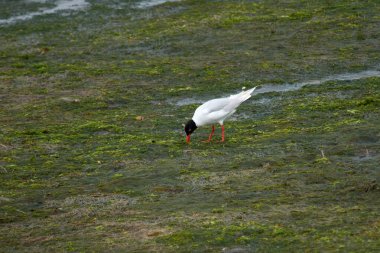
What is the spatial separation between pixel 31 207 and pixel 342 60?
8104mm

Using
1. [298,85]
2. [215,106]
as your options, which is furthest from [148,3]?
[215,106]

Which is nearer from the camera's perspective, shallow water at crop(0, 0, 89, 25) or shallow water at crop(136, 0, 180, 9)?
shallow water at crop(0, 0, 89, 25)

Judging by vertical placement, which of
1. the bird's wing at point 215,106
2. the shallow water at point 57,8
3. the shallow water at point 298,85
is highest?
the shallow water at point 57,8

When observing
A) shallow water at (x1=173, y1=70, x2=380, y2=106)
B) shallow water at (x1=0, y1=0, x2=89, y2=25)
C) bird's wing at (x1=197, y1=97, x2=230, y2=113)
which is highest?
shallow water at (x1=0, y1=0, x2=89, y2=25)

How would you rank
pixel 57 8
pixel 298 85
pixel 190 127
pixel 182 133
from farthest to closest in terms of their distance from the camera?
1. pixel 57 8
2. pixel 298 85
3. pixel 182 133
4. pixel 190 127

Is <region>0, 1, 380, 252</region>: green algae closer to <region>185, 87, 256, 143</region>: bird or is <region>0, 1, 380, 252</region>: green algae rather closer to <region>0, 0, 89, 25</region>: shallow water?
<region>185, 87, 256, 143</region>: bird

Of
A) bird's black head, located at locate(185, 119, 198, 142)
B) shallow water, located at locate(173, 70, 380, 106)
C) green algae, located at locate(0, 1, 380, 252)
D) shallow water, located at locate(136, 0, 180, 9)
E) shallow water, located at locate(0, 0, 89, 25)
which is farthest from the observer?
shallow water, located at locate(136, 0, 180, 9)

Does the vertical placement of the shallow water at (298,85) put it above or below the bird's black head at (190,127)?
below

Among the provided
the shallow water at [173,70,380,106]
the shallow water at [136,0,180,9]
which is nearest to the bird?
the shallow water at [173,70,380,106]

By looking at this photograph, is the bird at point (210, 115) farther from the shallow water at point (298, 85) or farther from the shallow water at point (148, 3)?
the shallow water at point (148, 3)

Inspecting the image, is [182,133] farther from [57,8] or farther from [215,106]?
[57,8]

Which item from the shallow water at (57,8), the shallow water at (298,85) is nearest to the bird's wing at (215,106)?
the shallow water at (298,85)

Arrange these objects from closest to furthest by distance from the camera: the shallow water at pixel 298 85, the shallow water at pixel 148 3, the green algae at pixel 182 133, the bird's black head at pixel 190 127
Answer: the green algae at pixel 182 133
the bird's black head at pixel 190 127
the shallow water at pixel 298 85
the shallow water at pixel 148 3

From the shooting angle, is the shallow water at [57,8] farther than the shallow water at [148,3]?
No
